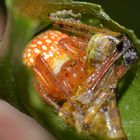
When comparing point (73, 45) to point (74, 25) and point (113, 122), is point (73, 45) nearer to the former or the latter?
point (74, 25)

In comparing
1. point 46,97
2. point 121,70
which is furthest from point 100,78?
point 46,97

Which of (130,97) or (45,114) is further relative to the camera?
(130,97)

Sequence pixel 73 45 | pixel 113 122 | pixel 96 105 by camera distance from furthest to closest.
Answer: pixel 73 45, pixel 96 105, pixel 113 122

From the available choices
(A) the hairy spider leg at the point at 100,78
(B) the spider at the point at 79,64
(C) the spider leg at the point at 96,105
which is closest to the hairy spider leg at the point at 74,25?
(B) the spider at the point at 79,64

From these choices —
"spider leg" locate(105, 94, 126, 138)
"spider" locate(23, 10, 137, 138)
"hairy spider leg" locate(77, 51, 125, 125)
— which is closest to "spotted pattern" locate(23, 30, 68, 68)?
"spider" locate(23, 10, 137, 138)

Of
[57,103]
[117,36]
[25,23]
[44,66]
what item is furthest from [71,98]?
[25,23]

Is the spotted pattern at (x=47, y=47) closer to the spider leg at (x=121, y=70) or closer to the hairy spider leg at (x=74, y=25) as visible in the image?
the hairy spider leg at (x=74, y=25)

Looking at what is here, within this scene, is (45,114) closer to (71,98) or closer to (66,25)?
(71,98)
